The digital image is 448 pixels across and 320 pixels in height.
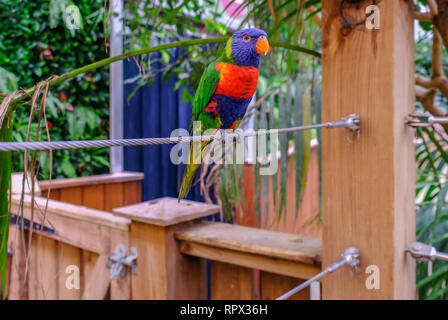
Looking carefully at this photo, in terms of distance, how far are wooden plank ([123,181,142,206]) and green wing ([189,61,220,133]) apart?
1035 mm

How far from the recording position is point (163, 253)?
0.72 metres

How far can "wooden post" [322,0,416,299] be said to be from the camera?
1.58 ft

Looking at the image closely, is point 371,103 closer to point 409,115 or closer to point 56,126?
point 409,115

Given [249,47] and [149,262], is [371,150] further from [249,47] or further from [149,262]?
[149,262]

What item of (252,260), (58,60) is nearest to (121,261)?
(252,260)

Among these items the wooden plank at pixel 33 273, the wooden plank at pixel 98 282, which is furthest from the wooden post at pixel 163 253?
the wooden plank at pixel 33 273

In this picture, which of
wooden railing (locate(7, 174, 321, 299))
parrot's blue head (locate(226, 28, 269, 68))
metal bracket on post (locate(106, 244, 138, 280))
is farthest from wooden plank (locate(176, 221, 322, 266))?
parrot's blue head (locate(226, 28, 269, 68))

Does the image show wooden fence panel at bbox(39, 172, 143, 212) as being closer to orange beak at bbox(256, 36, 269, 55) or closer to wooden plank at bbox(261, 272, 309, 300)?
wooden plank at bbox(261, 272, 309, 300)

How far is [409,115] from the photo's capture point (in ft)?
1.67

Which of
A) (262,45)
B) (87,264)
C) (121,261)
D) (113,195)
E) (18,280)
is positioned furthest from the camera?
(113,195)

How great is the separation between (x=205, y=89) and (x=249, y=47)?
70mm

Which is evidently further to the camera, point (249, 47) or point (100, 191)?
point (100, 191)

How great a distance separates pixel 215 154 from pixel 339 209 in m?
0.36
